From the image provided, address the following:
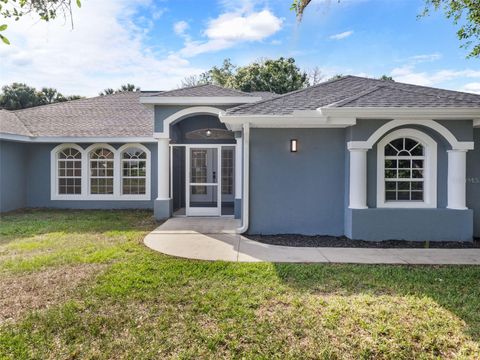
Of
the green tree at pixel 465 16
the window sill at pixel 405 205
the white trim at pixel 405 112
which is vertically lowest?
the window sill at pixel 405 205

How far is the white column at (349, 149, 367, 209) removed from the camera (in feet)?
27.6

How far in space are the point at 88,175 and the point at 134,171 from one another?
2.07m

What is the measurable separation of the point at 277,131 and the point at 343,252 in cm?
369

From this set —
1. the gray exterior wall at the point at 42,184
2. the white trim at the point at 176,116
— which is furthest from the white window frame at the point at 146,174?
the white trim at the point at 176,116

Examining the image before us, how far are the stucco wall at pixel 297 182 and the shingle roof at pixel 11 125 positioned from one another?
10476mm

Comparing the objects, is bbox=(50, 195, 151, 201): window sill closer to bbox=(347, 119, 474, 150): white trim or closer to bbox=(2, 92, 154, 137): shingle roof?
bbox=(2, 92, 154, 137): shingle roof

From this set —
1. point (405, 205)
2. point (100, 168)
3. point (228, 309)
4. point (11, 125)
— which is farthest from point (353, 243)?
point (11, 125)

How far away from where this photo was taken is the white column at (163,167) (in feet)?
38.5

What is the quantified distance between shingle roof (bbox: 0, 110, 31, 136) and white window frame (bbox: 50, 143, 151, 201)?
146cm

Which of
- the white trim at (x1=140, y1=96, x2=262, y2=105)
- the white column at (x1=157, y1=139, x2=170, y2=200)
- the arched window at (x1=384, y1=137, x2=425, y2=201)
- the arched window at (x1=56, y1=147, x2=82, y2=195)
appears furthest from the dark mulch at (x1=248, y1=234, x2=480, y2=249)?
the arched window at (x1=56, y1=147, x2=82, y2=195)

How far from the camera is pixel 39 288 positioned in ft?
17.4

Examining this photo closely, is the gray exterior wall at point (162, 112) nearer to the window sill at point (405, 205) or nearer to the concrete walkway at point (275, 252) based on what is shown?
the concrete walkway at point (275, 252)

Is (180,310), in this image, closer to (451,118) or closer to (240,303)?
(240,303)

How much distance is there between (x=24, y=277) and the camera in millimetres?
5785
